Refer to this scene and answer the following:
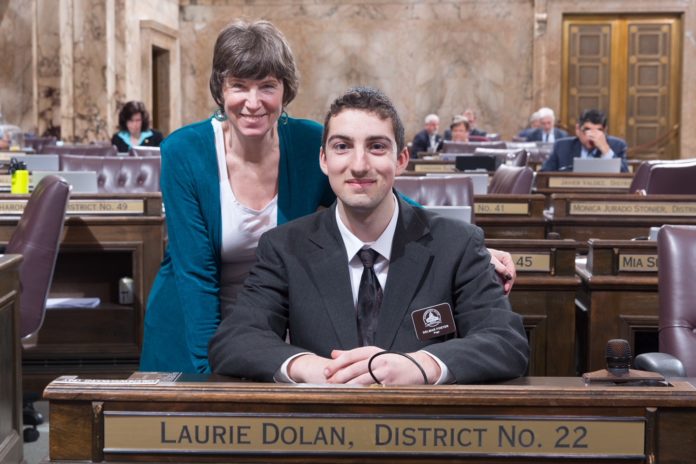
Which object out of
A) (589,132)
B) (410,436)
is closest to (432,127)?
(589,132)

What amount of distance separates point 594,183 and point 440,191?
2.63m

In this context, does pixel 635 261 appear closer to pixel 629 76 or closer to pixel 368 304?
pixel 368 304

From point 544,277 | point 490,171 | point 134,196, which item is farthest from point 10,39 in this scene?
point 544,277

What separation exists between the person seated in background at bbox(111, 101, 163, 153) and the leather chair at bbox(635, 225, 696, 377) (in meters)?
8.28

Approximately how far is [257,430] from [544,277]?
8.83 feet

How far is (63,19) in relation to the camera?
1412 centimetres

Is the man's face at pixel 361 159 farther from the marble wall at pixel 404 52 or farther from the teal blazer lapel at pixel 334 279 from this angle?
the marble wall at pixel 404 52

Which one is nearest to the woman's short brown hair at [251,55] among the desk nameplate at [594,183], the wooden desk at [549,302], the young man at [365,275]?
the young man at [365,275]

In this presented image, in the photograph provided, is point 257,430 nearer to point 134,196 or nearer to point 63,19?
point 134,196

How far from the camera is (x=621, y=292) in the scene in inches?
167

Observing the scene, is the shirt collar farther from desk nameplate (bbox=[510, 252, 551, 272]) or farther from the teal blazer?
desk nameplate (bbox=[510, 252, 551, 272])

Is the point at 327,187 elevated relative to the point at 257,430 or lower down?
elevated

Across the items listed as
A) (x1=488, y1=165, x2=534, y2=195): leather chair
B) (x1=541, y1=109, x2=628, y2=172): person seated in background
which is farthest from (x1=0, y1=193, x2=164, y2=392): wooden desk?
(x1=541, y1=109, x2=628, y2=172): person seated in background

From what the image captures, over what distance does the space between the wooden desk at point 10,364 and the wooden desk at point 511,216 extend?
2.51m
